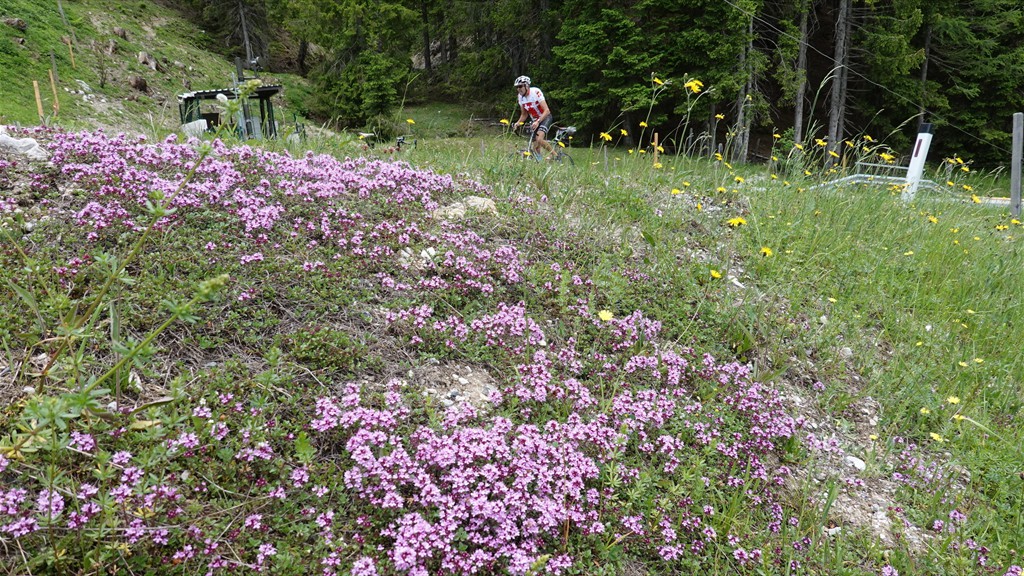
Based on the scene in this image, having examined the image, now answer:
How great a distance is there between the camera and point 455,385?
9.96 ft

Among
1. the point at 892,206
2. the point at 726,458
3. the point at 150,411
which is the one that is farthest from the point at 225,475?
the point at 892,206

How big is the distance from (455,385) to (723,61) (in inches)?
937

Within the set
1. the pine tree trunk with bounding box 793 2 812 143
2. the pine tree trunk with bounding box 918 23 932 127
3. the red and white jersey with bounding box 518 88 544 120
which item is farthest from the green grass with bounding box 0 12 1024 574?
the pine tree trunk with bounding box 918 23 932 127

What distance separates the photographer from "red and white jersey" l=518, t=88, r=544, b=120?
1153 centimetres

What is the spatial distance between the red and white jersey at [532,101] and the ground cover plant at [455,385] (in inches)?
274

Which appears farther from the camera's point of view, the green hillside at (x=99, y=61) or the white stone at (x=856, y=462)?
the green hillside at (x=99, y=61)

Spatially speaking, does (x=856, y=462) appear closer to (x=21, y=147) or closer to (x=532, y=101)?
(x=21, y=147)

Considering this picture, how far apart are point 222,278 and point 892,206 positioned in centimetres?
767

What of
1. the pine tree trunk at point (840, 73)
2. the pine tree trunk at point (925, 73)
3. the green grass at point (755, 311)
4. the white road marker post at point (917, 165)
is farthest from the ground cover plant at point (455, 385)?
the pine tree trunk at point (925, 73)

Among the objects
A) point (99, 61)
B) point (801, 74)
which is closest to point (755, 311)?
point (801, 74)

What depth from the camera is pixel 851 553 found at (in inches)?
106

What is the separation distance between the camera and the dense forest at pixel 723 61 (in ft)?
71.6

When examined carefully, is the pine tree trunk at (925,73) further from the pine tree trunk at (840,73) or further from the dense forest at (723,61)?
the pine tree trunk at (840,73)

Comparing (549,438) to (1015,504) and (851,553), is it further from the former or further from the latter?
(1015,504)
